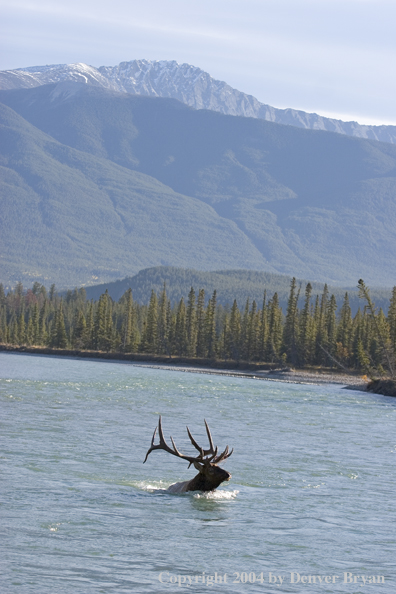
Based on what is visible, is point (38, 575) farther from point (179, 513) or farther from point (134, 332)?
point (134, 332)

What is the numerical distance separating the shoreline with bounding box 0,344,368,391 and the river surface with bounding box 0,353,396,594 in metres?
62.8

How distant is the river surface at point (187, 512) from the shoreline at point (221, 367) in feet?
206

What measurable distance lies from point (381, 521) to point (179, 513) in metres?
5.06

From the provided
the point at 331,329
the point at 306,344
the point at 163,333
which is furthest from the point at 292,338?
the point at 163,333

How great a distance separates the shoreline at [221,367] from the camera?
11469 cm

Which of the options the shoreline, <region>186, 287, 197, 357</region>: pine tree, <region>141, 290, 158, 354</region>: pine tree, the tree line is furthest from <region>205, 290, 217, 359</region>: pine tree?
<region>141, 290, 158, 354</region>: pine tree

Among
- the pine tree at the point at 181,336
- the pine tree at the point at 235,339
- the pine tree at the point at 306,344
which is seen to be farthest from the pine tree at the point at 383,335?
the pine tree at the point at 181,336

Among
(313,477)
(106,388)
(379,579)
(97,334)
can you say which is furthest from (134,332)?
(379,579)

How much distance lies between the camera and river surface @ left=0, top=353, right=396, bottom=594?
15484mm

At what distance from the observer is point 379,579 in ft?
52.3

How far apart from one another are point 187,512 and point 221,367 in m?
122

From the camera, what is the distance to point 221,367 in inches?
5605

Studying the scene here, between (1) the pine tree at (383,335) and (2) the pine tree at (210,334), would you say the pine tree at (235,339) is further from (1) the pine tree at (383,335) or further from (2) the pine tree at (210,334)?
(1) the pine tree at (383,335)

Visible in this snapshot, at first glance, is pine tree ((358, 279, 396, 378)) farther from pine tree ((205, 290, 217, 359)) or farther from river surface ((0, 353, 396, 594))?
pine tree ((205, 290, 217, 359))
